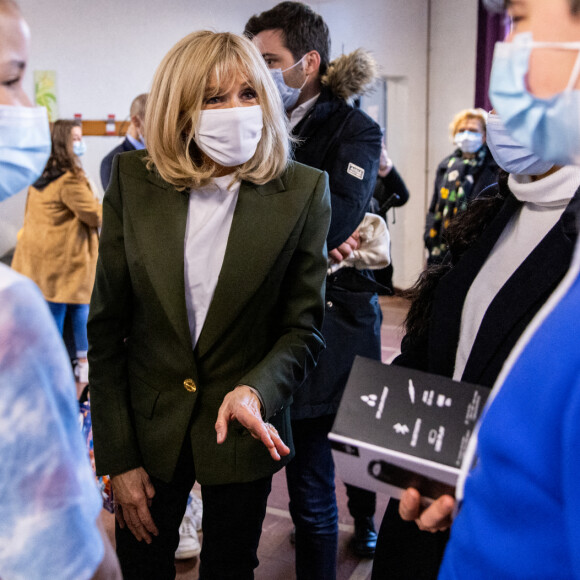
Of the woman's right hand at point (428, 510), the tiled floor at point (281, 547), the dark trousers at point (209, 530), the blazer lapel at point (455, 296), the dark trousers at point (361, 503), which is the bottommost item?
the tiled floor at point (281, 547)

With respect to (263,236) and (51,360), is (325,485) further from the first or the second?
(51,360)

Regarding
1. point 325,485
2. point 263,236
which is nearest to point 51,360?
point 263,236

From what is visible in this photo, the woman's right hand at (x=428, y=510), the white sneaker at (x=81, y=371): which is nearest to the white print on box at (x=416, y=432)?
the woman's right hand at (x=428, y=510)

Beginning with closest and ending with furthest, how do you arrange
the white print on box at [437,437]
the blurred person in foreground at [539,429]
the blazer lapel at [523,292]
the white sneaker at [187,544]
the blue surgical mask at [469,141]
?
the blurred person in foreground at [539,429] → the white print on box at [437,437] → the blazer lapel at [523,292] → the white sneaker at [187,544] → the blue surgical mask at [469,141]

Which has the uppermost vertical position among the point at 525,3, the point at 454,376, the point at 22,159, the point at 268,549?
the point at 525,3

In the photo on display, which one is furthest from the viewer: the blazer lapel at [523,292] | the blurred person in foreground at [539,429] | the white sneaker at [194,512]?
the white sneaker at [194,512]

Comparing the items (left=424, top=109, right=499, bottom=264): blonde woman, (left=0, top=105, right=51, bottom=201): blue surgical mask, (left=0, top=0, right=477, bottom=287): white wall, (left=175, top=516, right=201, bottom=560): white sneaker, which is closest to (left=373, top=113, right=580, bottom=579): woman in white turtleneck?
(left=0, top=105, right=51, bottom=201): blue surgical mask

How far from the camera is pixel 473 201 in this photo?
1.47m

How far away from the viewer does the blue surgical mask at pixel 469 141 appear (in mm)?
5223

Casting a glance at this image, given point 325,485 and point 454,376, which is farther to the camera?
Answer: point 325,485

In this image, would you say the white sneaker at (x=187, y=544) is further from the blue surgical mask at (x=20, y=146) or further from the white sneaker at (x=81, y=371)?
the white sneaker at (x=81, y=371)

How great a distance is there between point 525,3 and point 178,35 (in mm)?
6711

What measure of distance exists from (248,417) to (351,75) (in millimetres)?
1413

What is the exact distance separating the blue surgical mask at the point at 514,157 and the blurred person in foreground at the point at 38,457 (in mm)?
890
